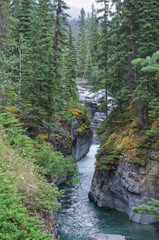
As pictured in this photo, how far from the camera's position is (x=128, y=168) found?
44.7 ft

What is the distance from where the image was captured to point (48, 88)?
59.8 feet

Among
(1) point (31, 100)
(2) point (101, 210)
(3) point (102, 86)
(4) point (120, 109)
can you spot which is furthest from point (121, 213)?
(1) point (31, 100)

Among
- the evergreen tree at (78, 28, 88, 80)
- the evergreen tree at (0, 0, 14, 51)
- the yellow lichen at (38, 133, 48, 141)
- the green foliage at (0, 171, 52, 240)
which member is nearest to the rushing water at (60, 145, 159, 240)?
the yellow lichen at (38, 133, 48, 141)

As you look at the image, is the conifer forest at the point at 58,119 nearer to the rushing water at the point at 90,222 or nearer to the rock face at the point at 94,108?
the rushing water at the point at 90,222

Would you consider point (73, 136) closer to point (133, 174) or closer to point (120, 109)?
point (120, 109)

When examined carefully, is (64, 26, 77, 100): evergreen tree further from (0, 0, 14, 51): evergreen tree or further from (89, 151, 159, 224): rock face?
(89, 151, 159, 224): rock face

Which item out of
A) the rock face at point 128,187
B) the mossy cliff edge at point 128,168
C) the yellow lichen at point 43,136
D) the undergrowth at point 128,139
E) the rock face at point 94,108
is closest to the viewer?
the rock face at point 128,187

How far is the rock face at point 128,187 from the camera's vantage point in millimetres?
12438

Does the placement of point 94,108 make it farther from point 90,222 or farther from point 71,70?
point 90,222

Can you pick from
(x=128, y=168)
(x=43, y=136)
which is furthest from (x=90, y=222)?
(x=43, y=136)

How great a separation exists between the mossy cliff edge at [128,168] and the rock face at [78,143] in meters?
8.77

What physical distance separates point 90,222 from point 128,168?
4629 mm

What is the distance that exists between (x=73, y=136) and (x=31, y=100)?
9.82 meters

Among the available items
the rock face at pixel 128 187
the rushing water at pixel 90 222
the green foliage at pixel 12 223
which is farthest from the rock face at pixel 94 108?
the green foliage at pixel 12 223
